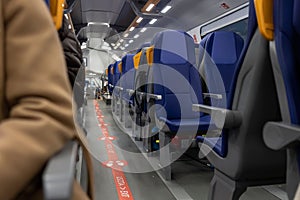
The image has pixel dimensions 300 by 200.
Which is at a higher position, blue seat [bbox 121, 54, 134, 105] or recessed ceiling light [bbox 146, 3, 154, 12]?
recessed ceiling light [bbox 146, 3, 154, 12]

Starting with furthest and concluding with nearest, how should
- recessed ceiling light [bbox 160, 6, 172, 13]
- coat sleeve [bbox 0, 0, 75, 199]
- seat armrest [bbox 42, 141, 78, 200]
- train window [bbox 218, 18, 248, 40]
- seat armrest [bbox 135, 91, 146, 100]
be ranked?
1. recessed ceiling light [bbox 160, 6, 172, 13]
2. train window [bbox 218, 18, 248, 40]
3. seat armrest [bbox 135, 91, 146, 100]
4. coat sleeve [bbox 0, 0, 75, 199]
5. seat armrest [bbox 42, 141, 78, 200]

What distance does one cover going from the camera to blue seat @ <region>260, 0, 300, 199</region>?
35.9 inches

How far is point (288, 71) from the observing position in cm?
92

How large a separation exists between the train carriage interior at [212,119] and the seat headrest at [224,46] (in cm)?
1

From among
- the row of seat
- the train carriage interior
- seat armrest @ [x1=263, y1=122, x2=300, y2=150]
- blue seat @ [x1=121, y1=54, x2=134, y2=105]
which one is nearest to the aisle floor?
the train carriage interior

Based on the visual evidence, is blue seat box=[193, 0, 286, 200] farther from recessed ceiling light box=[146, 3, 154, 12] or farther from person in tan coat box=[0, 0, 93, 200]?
recessed ceiling light box=[146, 3, 154, 12]

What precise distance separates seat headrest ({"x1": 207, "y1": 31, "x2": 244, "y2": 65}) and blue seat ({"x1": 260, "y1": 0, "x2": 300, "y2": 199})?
1.87 metres

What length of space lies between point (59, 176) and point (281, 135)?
711 mm

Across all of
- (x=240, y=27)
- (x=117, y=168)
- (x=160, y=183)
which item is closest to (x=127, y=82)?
(x=117, y=168)

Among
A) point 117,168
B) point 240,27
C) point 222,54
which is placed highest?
point 240,27

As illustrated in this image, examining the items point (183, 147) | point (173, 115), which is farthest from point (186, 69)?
point (183, 147)

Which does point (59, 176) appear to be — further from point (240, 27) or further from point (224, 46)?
point (240, 27)

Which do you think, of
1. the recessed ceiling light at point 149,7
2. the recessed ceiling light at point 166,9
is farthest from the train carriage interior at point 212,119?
the recessed ceiling light at point 166,9

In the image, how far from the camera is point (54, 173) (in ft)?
1.69
